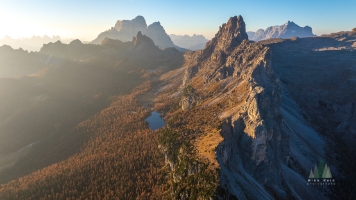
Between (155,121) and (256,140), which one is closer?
(256,140)

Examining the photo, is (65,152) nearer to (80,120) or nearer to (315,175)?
(80,120)

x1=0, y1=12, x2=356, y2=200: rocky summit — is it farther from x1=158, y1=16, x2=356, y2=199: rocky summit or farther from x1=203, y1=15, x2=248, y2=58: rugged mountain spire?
x1=203, y1=15, x2=248, y2=58: rugged mountain spire

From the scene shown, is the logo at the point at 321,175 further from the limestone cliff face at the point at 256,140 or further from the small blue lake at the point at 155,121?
the small blue lake at the point at 155,121

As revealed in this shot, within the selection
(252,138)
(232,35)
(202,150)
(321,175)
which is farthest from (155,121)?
(321,175)

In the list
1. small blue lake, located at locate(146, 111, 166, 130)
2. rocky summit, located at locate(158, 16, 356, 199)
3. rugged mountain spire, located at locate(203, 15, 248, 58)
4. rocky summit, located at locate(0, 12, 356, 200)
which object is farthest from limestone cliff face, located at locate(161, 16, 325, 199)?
rugged mountain spire, located at locate(203, 15, 248, 58)

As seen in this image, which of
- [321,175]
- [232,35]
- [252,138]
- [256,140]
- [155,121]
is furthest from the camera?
[232,35]

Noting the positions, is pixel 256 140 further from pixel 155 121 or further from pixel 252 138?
pixel 155 121

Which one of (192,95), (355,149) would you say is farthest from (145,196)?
(355,149)
